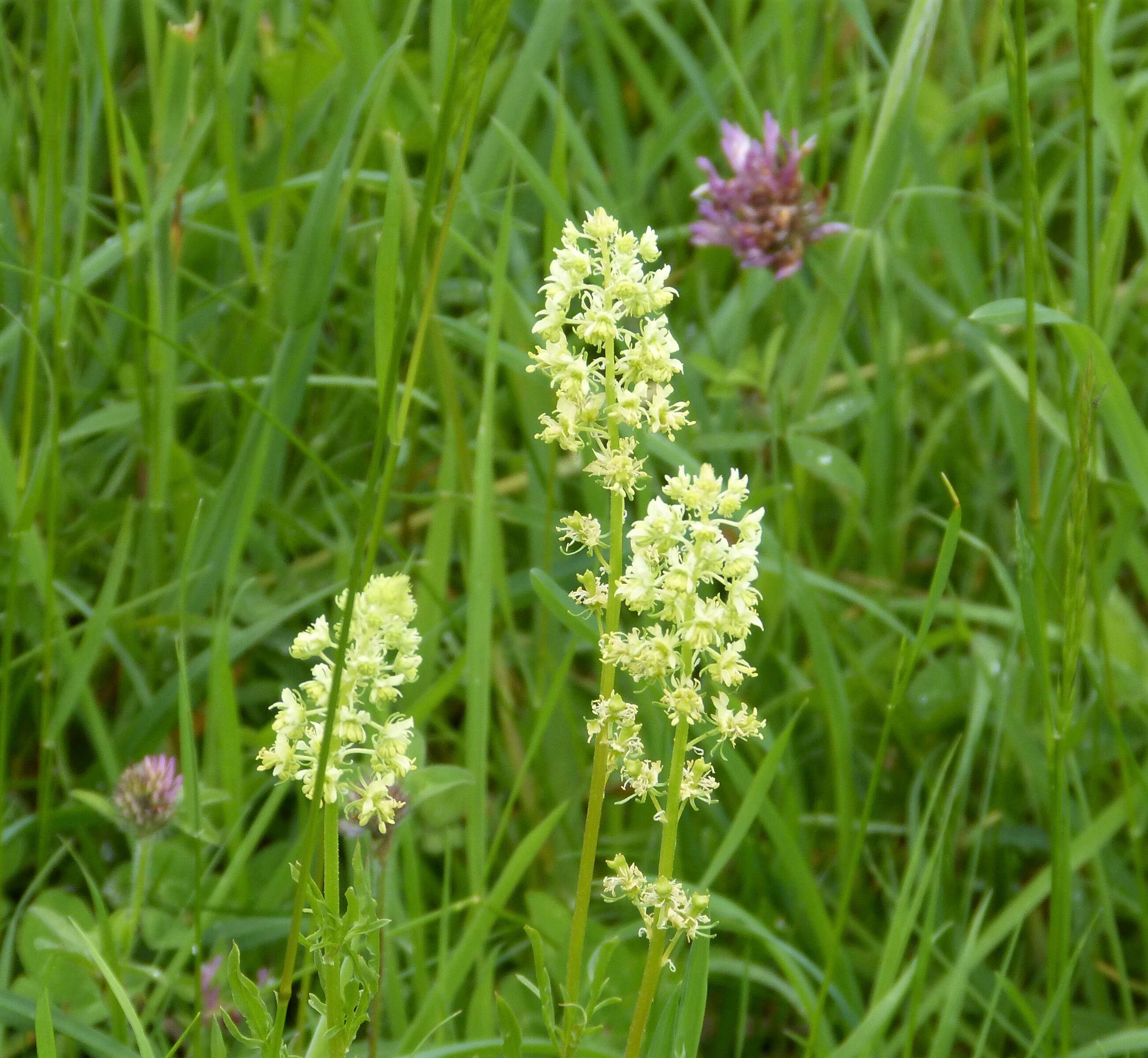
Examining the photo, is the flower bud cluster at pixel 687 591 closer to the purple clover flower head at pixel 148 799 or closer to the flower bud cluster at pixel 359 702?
the flower bud cluster at pixel 359 702

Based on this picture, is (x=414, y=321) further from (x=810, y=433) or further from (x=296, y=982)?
(x=296, y=982)

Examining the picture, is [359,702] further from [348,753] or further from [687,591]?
[687,591]

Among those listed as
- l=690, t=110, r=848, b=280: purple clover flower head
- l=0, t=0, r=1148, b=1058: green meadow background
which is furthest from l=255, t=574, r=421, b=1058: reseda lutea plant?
l=690, t=110, r=848, b=280: purple clover flower head

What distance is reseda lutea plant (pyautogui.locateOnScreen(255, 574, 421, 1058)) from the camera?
4.01ft

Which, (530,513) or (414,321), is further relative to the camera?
(414,321)

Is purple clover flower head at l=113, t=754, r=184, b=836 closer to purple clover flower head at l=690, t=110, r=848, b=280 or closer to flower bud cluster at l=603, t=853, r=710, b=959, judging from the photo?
flower bud cluster at l=603, t=853, r=710, b=959

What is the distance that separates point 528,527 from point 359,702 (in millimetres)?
1215

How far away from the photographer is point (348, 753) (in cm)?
128

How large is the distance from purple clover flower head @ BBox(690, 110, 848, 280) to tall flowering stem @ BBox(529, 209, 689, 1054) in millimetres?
1390

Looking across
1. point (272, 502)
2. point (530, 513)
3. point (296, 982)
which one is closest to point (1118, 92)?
point (530, 513)

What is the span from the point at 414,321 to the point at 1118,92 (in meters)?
1.41

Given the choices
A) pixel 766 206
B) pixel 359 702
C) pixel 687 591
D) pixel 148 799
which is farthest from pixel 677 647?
pixel 766 206

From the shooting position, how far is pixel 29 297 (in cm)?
242

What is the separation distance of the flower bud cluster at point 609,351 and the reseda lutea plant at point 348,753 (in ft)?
0.78
